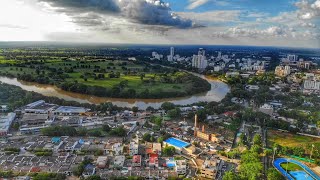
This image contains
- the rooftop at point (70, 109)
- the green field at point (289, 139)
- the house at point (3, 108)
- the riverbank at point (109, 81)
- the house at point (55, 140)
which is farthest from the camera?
the riverbank at point (109, 81)

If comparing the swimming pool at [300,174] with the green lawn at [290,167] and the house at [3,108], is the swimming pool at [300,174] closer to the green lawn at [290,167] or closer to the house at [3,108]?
the green lawn at [290,167]

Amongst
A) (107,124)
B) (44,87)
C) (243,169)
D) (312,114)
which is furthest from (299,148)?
(44,87)

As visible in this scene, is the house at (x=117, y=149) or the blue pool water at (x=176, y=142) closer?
the house at (x=117, y=149)

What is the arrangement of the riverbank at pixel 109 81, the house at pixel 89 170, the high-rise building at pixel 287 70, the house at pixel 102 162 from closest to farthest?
the house at pixel 89 170 → the house at pixel 102 162 → the riverbank at pixel 109 81 → the high-rise building at pixel 287 70

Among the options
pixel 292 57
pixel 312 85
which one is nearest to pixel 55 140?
pixel 312 85

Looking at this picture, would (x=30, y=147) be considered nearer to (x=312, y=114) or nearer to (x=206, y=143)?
(x=206, y=143)

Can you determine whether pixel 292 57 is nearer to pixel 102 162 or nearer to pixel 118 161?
pixel 118 161

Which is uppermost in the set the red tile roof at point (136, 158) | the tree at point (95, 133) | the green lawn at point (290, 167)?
the tree at point (95, 133)

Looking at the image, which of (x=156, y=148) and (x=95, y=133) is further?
(x=95, y=133)

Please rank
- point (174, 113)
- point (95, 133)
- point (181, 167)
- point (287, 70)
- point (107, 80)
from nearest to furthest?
point (181, 167)
point (95, 133)
point (174, 113)
point (107, 80)
point (287, 70)

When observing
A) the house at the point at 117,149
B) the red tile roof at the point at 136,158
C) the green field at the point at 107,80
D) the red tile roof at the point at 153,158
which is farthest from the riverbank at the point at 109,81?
the red tile roof at the point at 136,158

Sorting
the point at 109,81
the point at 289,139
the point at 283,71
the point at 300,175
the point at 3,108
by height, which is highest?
the point at 283,71
